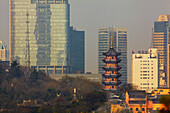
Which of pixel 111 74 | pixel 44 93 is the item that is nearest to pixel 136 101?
pixel 111 74

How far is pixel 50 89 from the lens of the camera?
159m

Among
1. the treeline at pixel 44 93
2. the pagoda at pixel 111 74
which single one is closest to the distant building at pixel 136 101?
the pagoda at pixel 111 74

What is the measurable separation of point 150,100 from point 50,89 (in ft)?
131

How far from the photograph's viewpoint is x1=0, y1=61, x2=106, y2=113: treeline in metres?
123

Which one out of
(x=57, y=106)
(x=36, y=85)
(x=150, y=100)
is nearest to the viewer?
(x=57, y=106)

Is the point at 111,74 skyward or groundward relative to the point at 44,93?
skyward

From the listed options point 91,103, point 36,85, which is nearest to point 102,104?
point 91,103

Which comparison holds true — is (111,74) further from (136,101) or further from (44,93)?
(44,93)

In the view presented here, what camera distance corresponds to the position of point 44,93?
6078 inches

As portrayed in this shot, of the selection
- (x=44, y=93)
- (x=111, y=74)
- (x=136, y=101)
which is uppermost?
(x=111, y=74)

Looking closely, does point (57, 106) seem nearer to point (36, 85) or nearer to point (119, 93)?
point (36, 85)

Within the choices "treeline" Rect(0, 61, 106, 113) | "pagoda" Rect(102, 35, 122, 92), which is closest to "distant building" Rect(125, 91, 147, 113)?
"pagoda" Rect(102, 35, 122, 92)

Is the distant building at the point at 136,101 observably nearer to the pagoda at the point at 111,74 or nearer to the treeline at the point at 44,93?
the pagoda at the point at 111,74

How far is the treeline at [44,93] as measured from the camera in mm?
122688
